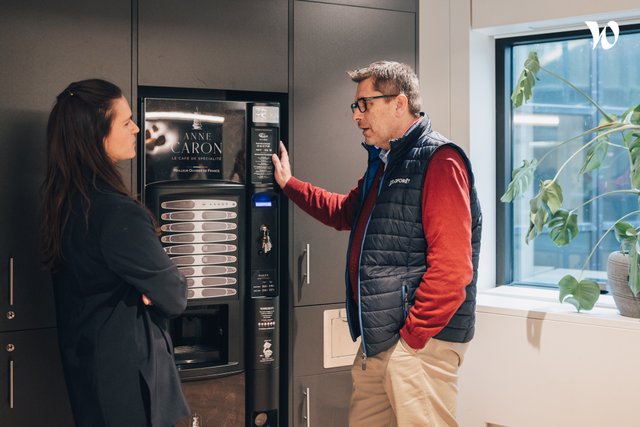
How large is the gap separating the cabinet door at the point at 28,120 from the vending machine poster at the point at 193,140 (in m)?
0.32

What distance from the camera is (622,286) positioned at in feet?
9.21

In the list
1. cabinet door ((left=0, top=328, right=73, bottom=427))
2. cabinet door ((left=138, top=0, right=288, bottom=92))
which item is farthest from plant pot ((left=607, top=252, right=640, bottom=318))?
cabinet door ((left=0, top=328, right=73, bottom=427))

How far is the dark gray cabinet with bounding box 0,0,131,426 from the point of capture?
2.42 meters

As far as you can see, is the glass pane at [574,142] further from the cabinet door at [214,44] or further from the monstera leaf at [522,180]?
the cabinet door at [214,44]

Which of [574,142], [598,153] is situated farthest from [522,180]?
[574,142]

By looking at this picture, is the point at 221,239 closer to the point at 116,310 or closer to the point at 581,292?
the point at 116,310

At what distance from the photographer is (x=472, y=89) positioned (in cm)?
331

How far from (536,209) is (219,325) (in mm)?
1344

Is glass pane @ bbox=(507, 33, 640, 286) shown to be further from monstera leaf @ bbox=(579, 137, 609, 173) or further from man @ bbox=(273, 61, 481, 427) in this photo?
man @ bbox=(273, 61, 481, 427)

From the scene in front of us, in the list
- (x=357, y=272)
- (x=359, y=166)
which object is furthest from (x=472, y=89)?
(x=357, y=272)

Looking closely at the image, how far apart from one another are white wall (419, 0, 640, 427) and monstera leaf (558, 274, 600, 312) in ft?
0.18

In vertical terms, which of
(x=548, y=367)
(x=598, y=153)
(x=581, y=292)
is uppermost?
(x=598, y=153)

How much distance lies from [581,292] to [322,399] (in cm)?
115

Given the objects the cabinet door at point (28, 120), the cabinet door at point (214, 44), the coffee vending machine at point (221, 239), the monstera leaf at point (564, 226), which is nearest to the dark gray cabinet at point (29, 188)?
the cabinet door at point (28, 120)
